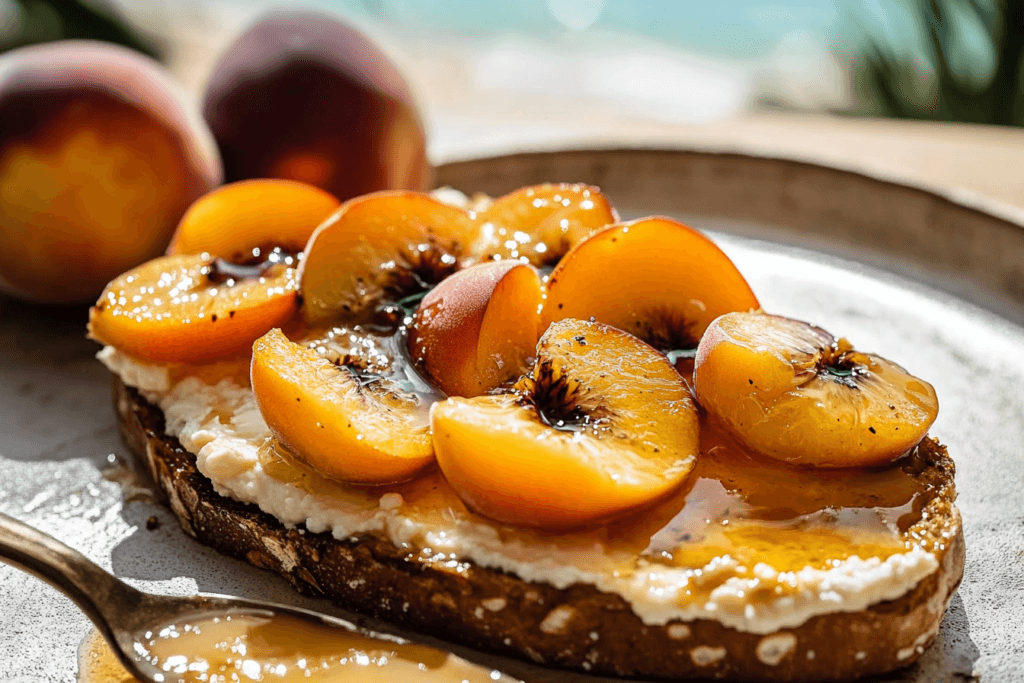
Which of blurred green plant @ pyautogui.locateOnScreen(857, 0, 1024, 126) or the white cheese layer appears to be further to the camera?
blurred green plant @ pyautogui.locateOnScreen(857, 0, 1024, 126)

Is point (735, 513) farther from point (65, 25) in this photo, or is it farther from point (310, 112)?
point (65, 25)

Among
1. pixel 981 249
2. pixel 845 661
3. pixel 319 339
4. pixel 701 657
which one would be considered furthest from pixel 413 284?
pixel 981 249

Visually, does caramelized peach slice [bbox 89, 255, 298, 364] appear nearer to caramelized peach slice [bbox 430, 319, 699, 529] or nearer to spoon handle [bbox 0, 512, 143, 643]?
spoon handle [bbox 0, 512, 143, 643]

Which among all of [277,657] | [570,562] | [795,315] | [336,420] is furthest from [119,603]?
[795,315]

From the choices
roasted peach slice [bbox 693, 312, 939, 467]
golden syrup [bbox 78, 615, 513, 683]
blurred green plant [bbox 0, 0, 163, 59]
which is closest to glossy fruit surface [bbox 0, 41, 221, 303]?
golden syrup [bbox 78, 615, 513, 683]

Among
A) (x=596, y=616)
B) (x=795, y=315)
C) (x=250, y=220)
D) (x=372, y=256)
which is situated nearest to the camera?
(x=596, y=616)

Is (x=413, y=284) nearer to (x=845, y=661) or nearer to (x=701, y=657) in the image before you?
(x=701, y=657)
